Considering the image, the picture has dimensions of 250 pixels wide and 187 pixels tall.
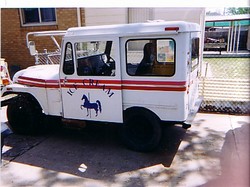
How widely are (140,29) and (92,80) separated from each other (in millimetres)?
1092

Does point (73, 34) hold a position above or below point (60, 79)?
above

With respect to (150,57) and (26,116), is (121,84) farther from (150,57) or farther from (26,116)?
(26,116)

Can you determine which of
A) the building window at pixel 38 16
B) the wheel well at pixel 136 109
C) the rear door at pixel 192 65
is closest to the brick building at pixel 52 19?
the building window at pixel 38 16

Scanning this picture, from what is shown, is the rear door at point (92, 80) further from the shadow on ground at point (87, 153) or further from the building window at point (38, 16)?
the building window at point (38, 16)

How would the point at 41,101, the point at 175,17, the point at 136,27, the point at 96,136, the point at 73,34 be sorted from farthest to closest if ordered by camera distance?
the point at 175,17
the point at 96,136
the point at 41,101
the point at 73,34
the point at 136,27

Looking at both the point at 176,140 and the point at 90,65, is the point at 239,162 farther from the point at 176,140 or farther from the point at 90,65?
the point at 90,65

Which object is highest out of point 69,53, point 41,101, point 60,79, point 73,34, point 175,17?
point 175,17

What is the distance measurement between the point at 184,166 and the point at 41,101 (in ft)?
8.65

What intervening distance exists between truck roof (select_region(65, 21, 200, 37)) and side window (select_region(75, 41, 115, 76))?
7.0 inches

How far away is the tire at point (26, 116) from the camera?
455cm

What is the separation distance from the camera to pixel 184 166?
3.65 metres

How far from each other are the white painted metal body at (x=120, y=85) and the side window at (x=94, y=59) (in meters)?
0.06

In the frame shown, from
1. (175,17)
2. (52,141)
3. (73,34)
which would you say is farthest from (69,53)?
(175,17)

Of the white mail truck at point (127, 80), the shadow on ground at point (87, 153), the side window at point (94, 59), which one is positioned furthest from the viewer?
the side window at point (94, 59)
